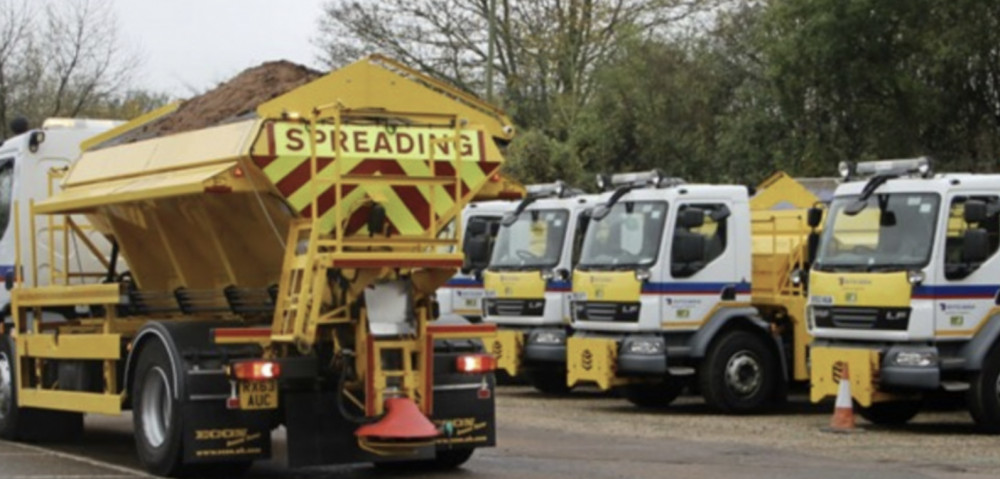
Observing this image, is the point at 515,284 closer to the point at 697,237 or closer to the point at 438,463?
the point at 697,237

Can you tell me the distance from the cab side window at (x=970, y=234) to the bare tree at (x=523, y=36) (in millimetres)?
26619

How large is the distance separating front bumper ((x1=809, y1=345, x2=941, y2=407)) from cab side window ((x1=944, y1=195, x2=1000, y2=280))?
882 millimetres

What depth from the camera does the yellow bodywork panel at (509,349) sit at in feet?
78.0

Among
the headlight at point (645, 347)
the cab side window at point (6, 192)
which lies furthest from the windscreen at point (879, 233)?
the cab side window at point (6, 192)

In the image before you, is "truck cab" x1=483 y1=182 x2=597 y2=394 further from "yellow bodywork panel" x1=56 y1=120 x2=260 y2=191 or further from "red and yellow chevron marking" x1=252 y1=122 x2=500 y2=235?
"red and yellow chevron marking" x1=252 y1=122 x2=500 y2=235

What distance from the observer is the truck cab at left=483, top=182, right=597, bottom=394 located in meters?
23.5

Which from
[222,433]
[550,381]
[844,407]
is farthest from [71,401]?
[550,381]

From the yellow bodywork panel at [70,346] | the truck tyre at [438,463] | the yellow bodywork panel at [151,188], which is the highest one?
the yellow bodywork panel at [151,188]

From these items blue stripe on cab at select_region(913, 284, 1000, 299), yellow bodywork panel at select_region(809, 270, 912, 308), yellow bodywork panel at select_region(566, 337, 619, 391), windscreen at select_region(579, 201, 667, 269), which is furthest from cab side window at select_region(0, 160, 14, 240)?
blue stripe on cab at select_region(913, 284, 1000, 299)

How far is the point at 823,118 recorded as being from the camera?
3478cm

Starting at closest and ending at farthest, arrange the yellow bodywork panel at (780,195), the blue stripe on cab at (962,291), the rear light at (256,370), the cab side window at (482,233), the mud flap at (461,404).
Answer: the rear light at (256,370) < the mud flap at (461,404) < the blue stripe on cab at (962,291) < the yellow bodywork panel at (780,195) < the cab side window at (482,233)

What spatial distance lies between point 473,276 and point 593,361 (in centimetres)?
466

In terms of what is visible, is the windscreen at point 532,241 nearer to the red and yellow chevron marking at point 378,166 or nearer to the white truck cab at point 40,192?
the white truck cab at point 40,192

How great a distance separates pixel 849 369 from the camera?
18172 millimetres
